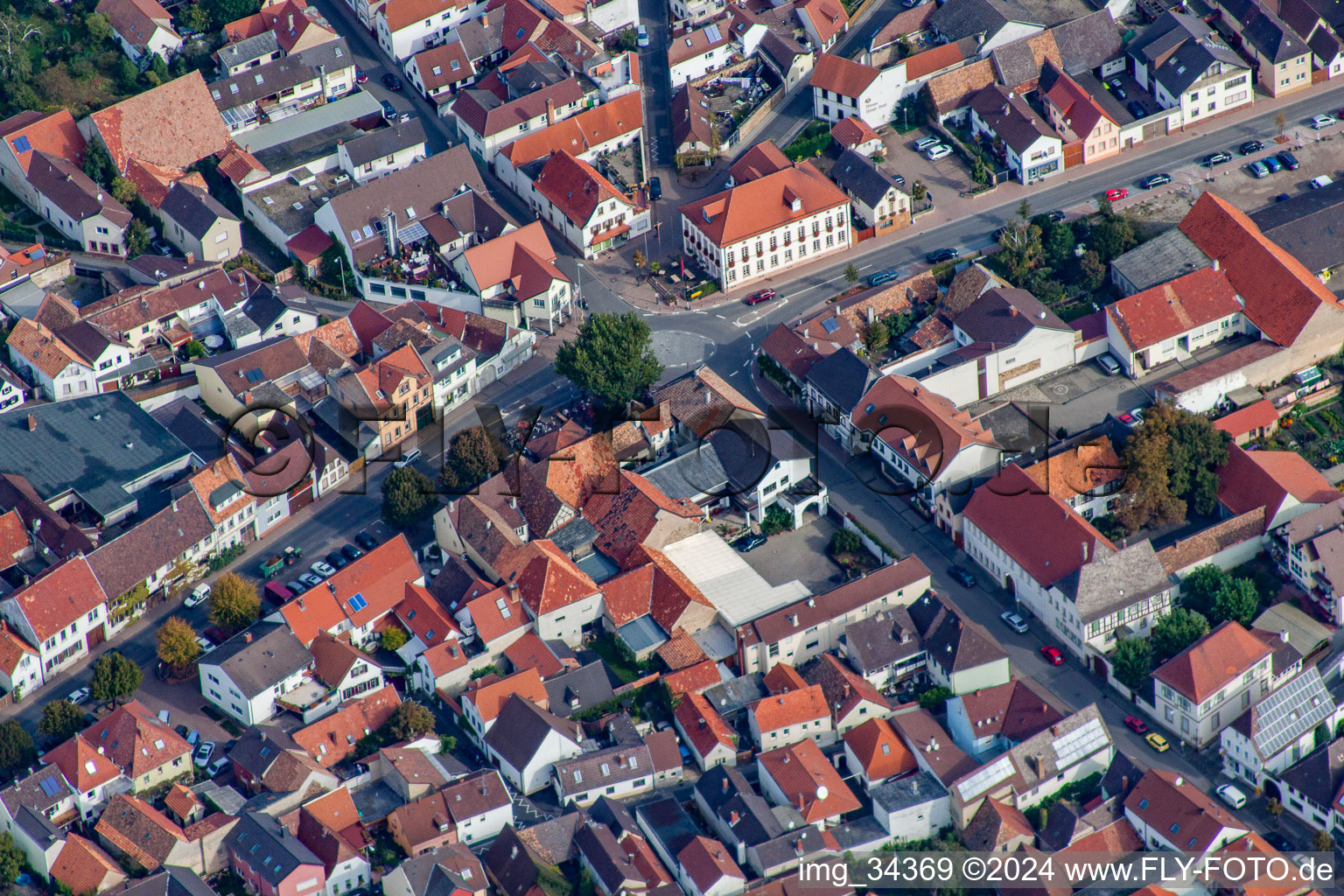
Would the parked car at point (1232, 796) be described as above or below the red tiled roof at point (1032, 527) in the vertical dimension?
below

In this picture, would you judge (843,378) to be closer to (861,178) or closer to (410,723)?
(861,178)

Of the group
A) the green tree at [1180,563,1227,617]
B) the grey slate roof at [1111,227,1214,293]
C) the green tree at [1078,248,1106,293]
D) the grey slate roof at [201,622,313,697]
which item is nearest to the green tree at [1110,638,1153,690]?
the green tree at [1180,563,1227,617]

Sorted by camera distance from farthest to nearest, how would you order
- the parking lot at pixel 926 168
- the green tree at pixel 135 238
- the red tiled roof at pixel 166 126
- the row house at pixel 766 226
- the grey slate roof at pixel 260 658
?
the red tiled roof at pixel 166 126, the parking lot at pixel 926 168, the green tree at pixel 135 238, the row house at pixel 766 226, the grey slate roof at pixel 260 658

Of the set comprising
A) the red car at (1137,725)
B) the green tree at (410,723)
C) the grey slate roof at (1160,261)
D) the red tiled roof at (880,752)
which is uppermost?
the grey slate roof at (1160,261)

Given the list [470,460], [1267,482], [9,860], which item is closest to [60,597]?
[9,860]

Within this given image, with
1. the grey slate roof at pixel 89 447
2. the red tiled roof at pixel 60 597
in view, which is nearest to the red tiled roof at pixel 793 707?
the red tiled roof at pixel 60 597

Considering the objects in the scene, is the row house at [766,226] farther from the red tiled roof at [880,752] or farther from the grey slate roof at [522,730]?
the red tiled roof at [880,752]

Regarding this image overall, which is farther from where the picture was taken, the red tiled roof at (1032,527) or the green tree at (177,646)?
the red tiled roof at (1032,527)
